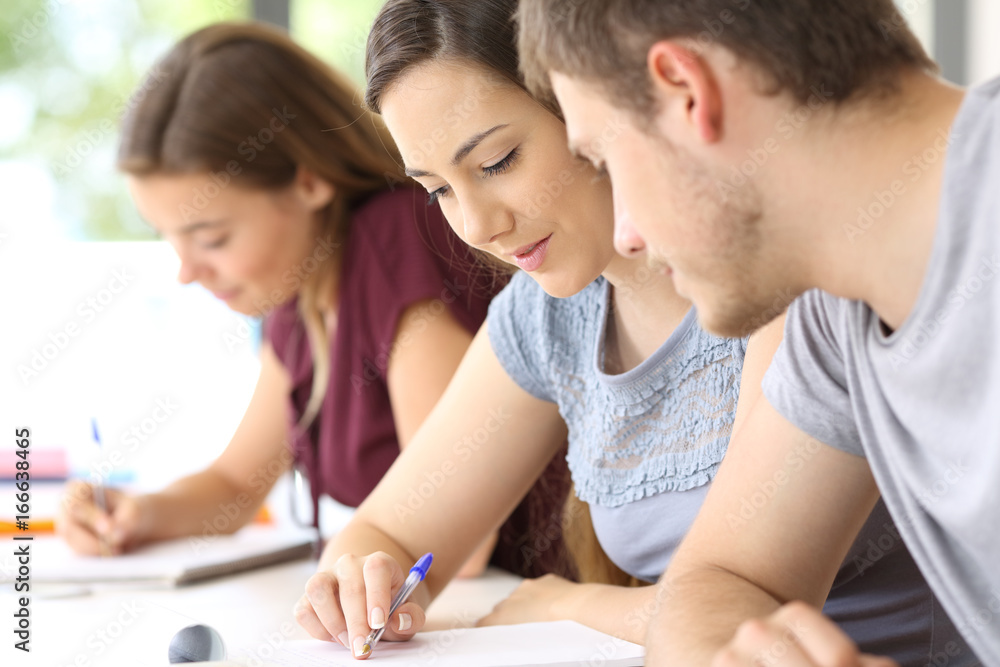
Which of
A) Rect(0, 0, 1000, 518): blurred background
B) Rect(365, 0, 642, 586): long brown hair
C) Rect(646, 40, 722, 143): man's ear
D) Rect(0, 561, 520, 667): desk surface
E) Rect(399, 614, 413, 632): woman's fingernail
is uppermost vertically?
Rect(646, 40, 722, 143): man's ear

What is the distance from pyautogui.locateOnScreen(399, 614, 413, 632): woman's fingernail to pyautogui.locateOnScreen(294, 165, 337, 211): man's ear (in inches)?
38.7

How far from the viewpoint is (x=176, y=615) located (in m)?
1.25

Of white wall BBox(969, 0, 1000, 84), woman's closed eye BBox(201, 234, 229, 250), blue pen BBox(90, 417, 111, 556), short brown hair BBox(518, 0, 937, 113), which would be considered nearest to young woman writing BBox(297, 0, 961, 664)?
short brown hair BBox(518, 0, 937, 113)

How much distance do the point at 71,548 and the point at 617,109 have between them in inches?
53.6

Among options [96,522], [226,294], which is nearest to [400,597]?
[96,522]

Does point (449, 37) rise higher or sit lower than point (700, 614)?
higher

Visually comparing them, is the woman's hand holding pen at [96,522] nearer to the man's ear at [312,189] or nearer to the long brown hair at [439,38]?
the man's ear at [312,189]

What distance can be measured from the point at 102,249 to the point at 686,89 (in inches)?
108

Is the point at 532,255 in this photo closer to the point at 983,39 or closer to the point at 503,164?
the point at 503,164

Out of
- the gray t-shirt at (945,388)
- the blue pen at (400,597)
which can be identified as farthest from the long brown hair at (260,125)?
the gray t-shirt at (945,388)

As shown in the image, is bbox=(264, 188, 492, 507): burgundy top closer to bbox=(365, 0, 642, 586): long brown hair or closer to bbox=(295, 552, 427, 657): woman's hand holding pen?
bbox=(365, 0, 642, 586): long brown hair

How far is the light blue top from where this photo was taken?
1.06m

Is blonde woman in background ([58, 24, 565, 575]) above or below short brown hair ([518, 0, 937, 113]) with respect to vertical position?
below

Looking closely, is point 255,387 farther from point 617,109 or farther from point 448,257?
point 617,109
